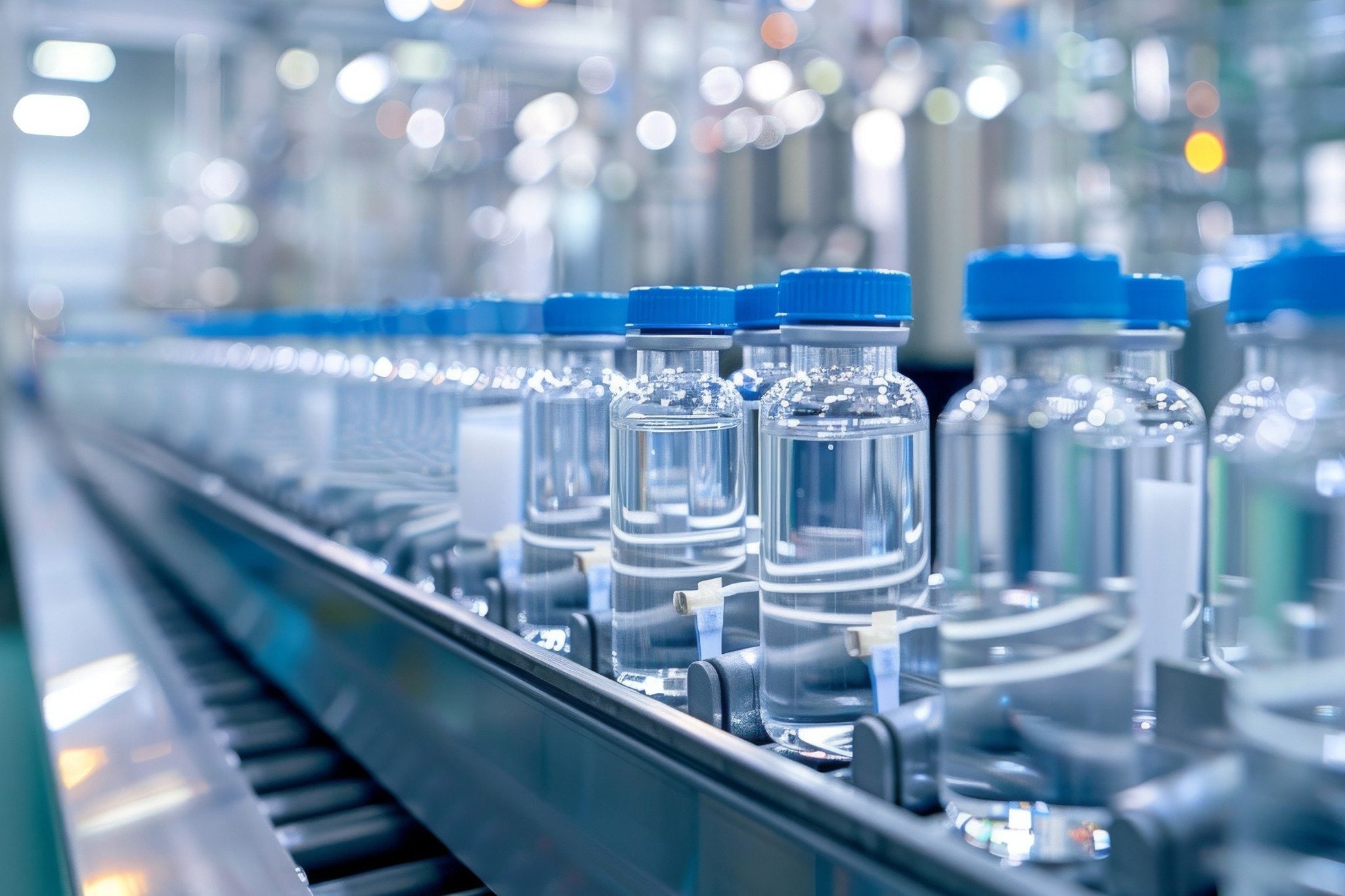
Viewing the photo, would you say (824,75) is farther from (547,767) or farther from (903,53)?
(547,767)

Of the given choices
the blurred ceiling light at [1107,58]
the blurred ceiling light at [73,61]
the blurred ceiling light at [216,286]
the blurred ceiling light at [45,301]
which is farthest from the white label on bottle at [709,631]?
the blurred ceiling light at [45,301]

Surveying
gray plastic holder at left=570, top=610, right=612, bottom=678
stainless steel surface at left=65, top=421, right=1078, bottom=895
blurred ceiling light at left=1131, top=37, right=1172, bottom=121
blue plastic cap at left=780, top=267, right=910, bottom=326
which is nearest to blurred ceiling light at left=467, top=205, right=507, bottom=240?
blurred ceiling light at left=1131, top=37, right=1172, bottom=121

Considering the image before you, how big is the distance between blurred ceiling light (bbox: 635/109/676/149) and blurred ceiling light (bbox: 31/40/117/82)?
5.21 metres

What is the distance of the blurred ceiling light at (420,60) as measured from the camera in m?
4.33

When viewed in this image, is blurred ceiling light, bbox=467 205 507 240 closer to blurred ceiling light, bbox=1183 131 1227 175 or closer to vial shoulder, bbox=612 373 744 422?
blurred ceiling light, bbox=1183 131 1227 175

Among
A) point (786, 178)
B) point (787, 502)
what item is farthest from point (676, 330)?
point (786, 178)

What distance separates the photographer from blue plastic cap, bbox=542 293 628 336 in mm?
1009

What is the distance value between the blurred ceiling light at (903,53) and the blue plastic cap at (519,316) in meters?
1.35

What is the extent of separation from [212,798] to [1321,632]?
0.93 meters

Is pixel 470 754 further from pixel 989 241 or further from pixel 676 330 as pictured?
pixel 989 241

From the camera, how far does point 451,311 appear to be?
1345 mm

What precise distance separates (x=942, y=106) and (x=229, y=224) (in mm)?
5413

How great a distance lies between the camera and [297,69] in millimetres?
5180

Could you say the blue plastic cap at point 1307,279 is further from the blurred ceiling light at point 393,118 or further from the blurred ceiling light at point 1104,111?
the blurred ceiling light at point 393,118
